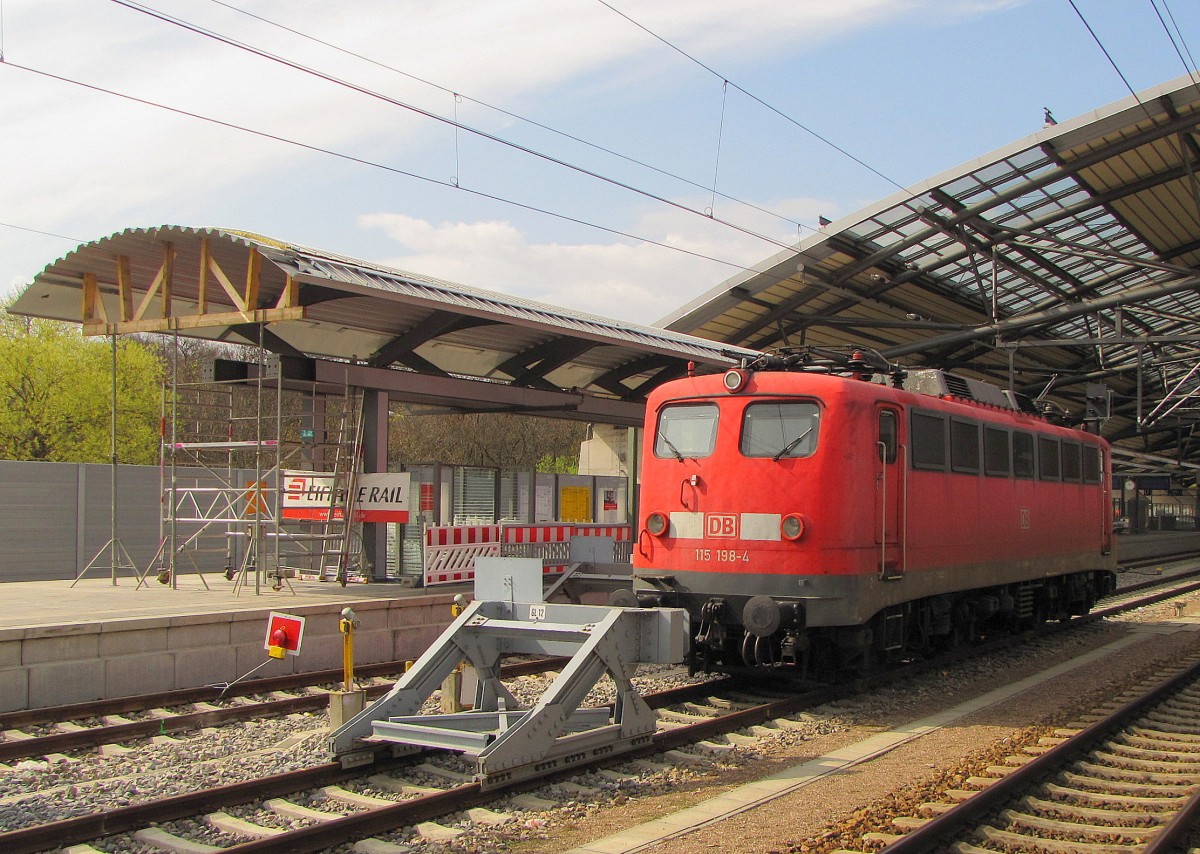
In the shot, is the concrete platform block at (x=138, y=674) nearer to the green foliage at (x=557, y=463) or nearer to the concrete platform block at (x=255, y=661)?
the concrete platform block at (x=255, y=661)

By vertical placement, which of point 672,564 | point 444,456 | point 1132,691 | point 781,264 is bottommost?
point 1132,691

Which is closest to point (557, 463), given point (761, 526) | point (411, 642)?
point (411, 642)

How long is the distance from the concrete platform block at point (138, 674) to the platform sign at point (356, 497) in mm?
4735

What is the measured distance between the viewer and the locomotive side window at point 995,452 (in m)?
13.5

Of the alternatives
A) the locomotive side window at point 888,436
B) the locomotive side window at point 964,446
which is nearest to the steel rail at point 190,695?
the locomotive side window at point 888,436

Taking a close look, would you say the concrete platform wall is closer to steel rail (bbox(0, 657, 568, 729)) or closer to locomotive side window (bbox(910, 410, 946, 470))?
steel rail (bbox(0, 657, 568, 729))

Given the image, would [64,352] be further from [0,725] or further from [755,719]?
[755,719]

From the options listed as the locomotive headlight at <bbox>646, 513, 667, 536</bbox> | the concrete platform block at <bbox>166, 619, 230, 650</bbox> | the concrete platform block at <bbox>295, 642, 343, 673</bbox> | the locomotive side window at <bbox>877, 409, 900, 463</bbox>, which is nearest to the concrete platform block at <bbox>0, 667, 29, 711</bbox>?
the concrete platform block at <bbox>166, 619, 230, 650</bbox>

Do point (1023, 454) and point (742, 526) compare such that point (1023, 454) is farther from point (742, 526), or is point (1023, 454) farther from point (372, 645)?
point (372, 645)

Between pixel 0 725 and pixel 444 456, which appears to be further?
pixel 444 456

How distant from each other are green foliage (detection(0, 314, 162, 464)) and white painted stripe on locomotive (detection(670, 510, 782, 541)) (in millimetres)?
27764

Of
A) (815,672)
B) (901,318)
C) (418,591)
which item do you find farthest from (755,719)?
(901,318)

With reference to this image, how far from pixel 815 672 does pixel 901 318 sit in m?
21.6

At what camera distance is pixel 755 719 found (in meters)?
10.0
